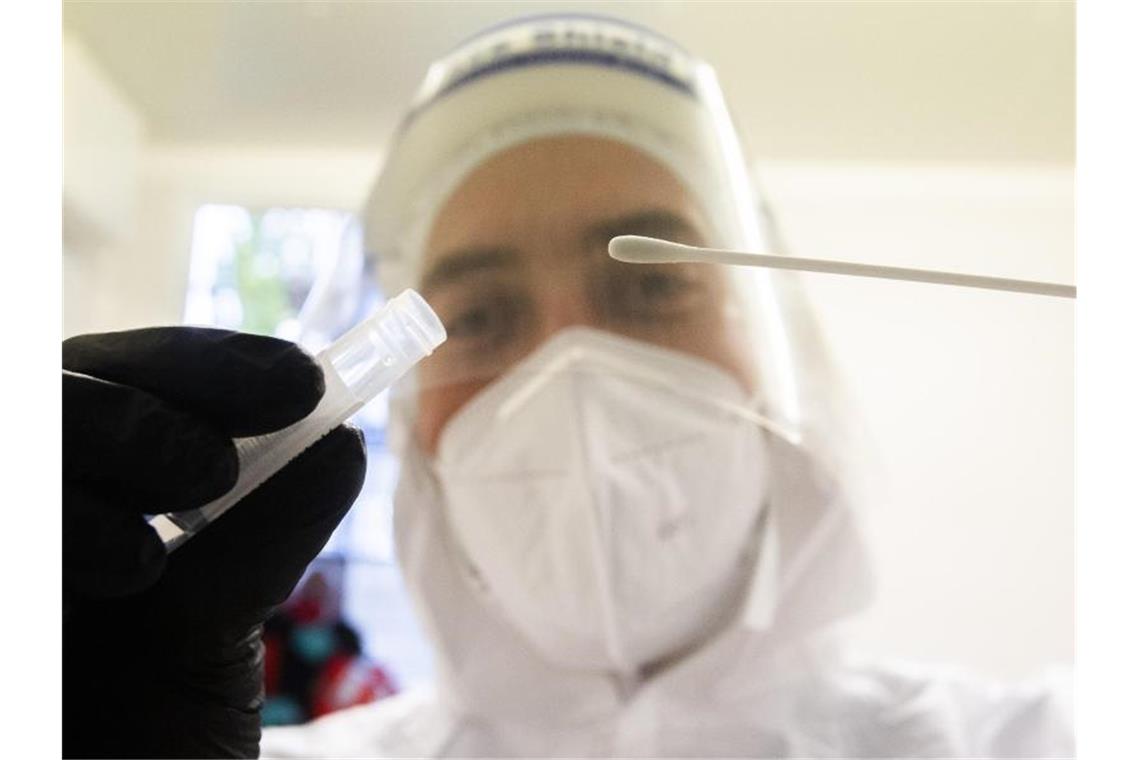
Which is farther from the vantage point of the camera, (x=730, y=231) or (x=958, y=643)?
(x=958, y=643)

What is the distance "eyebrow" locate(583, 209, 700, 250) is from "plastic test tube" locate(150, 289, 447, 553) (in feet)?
1.72

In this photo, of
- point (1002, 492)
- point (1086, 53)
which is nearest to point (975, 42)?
point (1086, 53)

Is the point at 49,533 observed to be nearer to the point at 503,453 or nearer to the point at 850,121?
the point at 503,453

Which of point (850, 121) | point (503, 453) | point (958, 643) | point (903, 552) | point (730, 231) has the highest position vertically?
point (850, 121)

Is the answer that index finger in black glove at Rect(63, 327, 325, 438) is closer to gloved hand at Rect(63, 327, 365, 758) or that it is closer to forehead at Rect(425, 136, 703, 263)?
gloved hand at Rect(63, 327, 365, 758)

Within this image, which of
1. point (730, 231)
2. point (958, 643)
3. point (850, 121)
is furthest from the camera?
point (958, 643)

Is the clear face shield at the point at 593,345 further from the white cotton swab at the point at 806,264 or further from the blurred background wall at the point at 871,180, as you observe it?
the white cotton swab at the point at 806,264

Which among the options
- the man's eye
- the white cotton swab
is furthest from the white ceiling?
the white cotton swab

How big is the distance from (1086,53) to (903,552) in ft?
2.53

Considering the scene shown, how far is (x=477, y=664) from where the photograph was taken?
1.02 m

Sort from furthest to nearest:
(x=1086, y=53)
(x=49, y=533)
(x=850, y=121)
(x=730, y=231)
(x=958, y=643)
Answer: (x=958, y=643), (x=850, y=121), (x=730, y=231), (x=1086, y=53), (x=49, y=533)

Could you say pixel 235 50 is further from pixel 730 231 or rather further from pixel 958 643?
pixel 958 643

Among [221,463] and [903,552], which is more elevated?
[221,463]

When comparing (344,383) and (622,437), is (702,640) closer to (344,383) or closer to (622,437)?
(622,437)
